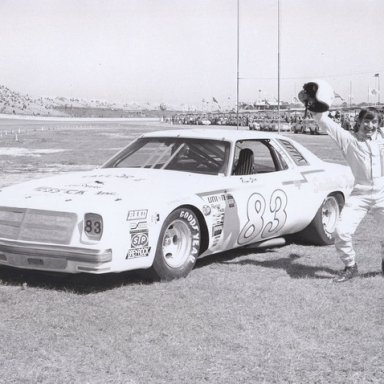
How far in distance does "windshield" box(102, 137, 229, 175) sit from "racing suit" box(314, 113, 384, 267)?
3.92 feet

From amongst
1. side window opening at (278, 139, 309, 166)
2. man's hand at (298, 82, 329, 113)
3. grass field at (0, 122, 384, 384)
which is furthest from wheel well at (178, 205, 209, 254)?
side window opening at (278, 139, 309, 166)

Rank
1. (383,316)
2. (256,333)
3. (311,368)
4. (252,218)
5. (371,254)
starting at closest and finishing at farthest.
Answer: (311,368)
(256,333)
(383,316)
(252,218)
(371,254)

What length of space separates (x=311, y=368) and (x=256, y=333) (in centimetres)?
69

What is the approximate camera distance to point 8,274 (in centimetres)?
636

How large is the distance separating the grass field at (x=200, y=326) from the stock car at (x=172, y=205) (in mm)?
295

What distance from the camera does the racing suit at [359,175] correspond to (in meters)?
5.97

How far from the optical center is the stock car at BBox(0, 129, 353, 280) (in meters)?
5.49

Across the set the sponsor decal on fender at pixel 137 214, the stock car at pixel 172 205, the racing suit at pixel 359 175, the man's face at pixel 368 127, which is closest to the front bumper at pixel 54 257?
the stock car at pixel 172 205

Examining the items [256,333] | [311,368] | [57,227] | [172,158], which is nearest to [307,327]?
[256,333]

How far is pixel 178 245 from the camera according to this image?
6.16 meters

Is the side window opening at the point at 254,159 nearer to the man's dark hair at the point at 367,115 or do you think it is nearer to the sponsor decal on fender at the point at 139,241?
the man's dark hair at the point at 367,115

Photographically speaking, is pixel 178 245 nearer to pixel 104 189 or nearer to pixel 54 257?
pixel 104 189

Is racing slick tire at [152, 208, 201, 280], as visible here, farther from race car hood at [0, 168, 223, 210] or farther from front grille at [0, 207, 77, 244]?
front grille at [0, 207, 77, 244]

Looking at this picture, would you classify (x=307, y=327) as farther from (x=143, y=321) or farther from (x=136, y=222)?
(x=136, y=222)
